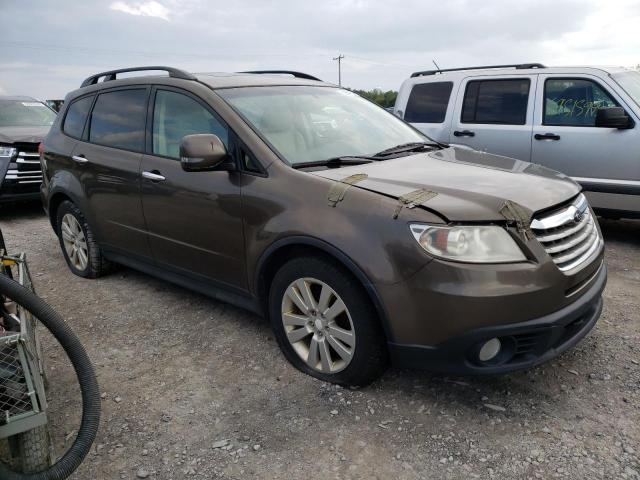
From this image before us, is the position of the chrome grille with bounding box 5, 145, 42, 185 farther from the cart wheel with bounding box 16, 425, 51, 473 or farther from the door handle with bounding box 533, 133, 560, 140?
the door handle with bounding box 533, 133, 560, 140

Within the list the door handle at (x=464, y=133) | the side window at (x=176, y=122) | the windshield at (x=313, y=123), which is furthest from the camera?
the door handle at (x=464, y=133)

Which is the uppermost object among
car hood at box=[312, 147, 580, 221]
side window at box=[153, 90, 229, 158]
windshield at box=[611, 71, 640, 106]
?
windshield at box=[611, 71, 640, 106]

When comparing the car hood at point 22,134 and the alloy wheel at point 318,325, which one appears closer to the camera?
the alloy wheel at point 318,325

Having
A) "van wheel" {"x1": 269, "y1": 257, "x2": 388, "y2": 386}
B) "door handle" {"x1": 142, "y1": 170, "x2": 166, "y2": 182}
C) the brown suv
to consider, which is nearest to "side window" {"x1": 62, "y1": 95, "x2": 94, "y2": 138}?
the brown suv

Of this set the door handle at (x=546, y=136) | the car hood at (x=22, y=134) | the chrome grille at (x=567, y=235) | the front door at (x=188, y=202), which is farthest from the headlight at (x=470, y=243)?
the car hood at (x=22, y=134)

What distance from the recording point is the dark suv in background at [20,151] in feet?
24.3

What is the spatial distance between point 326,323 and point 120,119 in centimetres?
241

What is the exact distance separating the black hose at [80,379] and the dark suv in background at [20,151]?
558 centimetres

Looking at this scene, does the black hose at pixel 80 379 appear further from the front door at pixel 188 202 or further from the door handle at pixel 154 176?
the door handle at pixel 154 176

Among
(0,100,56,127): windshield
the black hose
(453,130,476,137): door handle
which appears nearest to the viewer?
the black hose

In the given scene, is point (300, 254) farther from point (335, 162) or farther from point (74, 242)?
point (74, 242)

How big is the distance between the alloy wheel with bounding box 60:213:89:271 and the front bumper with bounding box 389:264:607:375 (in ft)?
10.5

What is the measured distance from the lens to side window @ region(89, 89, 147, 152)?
3.74 m

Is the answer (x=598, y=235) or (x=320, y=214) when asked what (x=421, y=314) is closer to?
(x=320, y=214)
